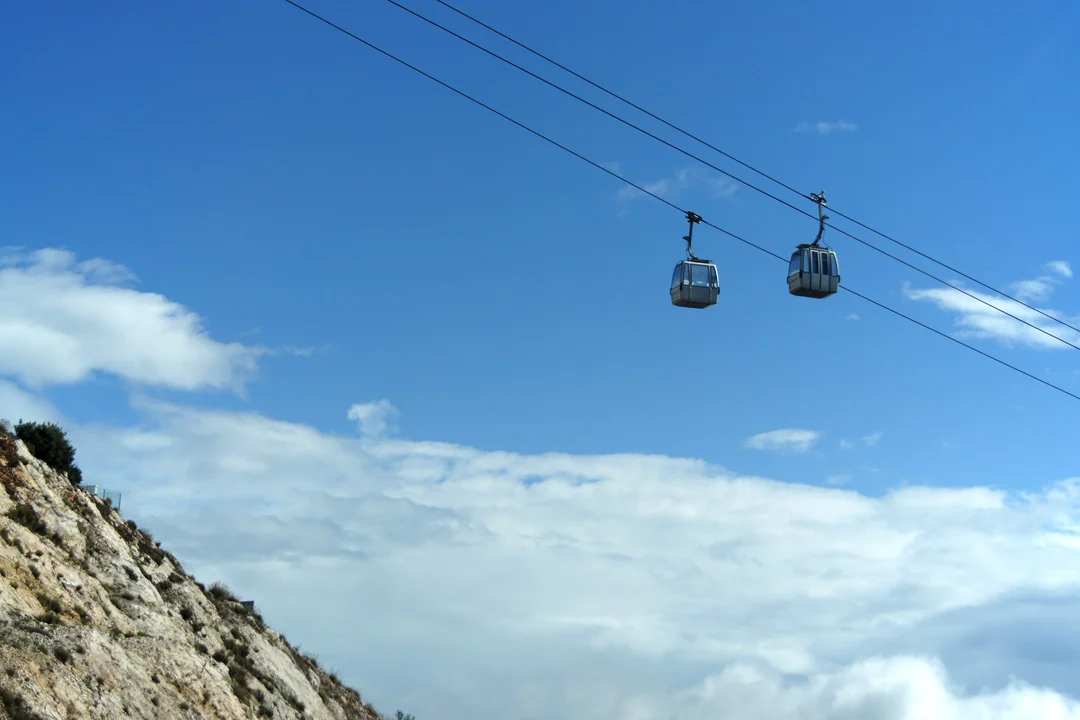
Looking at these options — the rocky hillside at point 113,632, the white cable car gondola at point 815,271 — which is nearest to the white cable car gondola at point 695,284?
the white cable car gondola at point 815,271

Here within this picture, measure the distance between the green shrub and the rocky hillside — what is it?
0.31 metres

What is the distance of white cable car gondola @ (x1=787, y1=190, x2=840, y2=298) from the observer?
3447cm

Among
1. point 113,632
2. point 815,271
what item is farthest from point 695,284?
point 113,632

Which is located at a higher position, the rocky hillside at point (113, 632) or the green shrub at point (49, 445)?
the green shrub at point (49, 445)

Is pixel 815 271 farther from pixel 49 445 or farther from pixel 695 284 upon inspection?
pixel 49 445

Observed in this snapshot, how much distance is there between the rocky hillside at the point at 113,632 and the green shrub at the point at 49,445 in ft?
1.00

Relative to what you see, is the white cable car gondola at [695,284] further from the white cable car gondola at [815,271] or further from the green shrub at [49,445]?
the green shrub at [49,445]

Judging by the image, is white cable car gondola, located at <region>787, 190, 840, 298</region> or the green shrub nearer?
white cable car gondola, located at <region>787, 190, 840, 298</region>

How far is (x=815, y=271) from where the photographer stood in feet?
113

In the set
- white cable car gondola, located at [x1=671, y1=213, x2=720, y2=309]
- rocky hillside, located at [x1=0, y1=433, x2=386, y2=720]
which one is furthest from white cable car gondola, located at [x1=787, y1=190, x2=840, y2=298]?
rocky hillside, located at [x1=0, y1=433, x2=386, y2=720]

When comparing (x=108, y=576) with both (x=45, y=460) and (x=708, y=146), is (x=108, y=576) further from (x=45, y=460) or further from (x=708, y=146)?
(x=708, y=146)

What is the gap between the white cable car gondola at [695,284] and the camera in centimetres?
3450

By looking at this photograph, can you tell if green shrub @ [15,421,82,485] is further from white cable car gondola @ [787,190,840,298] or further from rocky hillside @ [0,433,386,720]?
white cable car gondola @ [787,190,840,298]

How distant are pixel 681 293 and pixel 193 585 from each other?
3368 cm
